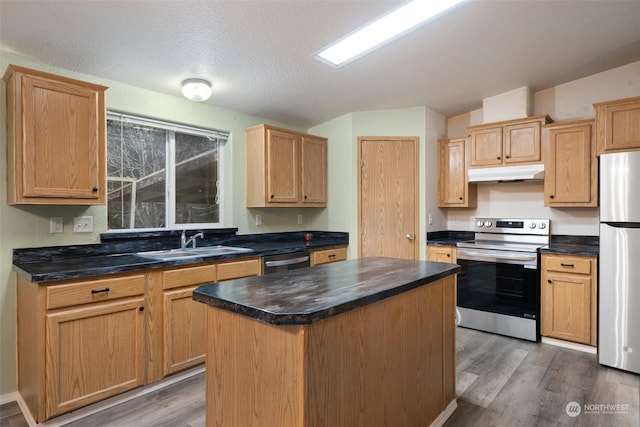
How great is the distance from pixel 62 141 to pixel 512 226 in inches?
159

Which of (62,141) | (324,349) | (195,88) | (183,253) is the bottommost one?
(324,349)

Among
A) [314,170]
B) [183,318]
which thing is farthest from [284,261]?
[314,170]

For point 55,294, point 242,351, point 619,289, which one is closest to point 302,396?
point 242,351

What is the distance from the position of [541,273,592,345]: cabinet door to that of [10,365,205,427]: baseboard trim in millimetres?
3044

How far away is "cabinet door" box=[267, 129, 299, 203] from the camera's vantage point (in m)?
3.56

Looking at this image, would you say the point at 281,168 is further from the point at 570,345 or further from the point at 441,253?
the point at 570,345

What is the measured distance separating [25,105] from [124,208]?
3.43 ft

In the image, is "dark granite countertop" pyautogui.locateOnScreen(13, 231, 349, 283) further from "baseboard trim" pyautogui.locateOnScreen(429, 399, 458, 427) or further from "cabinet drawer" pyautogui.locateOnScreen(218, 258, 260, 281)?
"baseboard trim" pyautogui.locateOnScreen(429, 399, 458, 427)

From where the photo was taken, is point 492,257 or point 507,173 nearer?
point 492,257

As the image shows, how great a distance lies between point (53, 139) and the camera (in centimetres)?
213

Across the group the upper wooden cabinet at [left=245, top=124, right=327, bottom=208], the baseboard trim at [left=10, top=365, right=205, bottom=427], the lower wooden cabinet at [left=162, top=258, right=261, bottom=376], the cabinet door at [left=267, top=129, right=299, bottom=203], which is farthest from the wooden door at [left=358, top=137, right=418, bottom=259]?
the baseboard trim at [left=10, top=365, right=205, bottom=427]

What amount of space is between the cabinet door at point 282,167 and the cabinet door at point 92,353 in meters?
1.75

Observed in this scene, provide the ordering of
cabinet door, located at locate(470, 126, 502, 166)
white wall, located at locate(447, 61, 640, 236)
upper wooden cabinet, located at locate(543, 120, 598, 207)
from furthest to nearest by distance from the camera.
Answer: cabinet door, located at locate(470, 126, 502, 166), white wall, located at locate(447, 61, 640, 236), upper wooden cabinet, located at locate(543, 120, 598, 207)

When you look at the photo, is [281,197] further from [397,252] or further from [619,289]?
[619,289]
